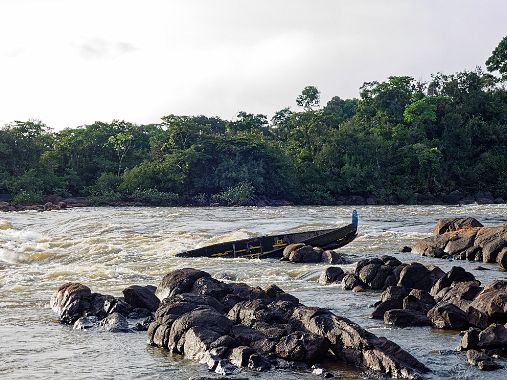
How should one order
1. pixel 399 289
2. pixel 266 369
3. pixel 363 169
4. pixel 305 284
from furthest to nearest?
pixel 363 169 → pixel 305 284 → pixel 399 289 → pixel 266 369

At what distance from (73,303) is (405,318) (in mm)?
6719

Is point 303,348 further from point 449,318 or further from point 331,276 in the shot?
point 331,276

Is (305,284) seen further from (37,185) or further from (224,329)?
(37,185)

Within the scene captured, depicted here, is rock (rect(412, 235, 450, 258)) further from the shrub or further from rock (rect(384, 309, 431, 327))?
the shrub

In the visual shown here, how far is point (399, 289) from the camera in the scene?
45.4 ft

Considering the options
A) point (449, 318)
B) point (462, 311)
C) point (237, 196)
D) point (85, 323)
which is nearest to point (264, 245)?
point (85, 323)

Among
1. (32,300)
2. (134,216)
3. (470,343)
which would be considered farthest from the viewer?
(134,216)

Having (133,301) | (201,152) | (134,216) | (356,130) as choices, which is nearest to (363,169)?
(356,130)

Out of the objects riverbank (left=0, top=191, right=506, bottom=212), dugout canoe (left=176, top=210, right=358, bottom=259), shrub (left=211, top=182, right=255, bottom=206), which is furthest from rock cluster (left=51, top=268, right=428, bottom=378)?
shrub (left=211, top=182, right=255, bottom=206)

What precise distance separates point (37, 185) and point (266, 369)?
58498 mm

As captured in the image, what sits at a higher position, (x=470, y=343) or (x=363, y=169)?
(x=363, y=169)

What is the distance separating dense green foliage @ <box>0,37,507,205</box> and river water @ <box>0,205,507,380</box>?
843 inches

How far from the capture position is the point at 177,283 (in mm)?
13867

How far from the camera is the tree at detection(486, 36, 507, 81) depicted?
7381 cm
